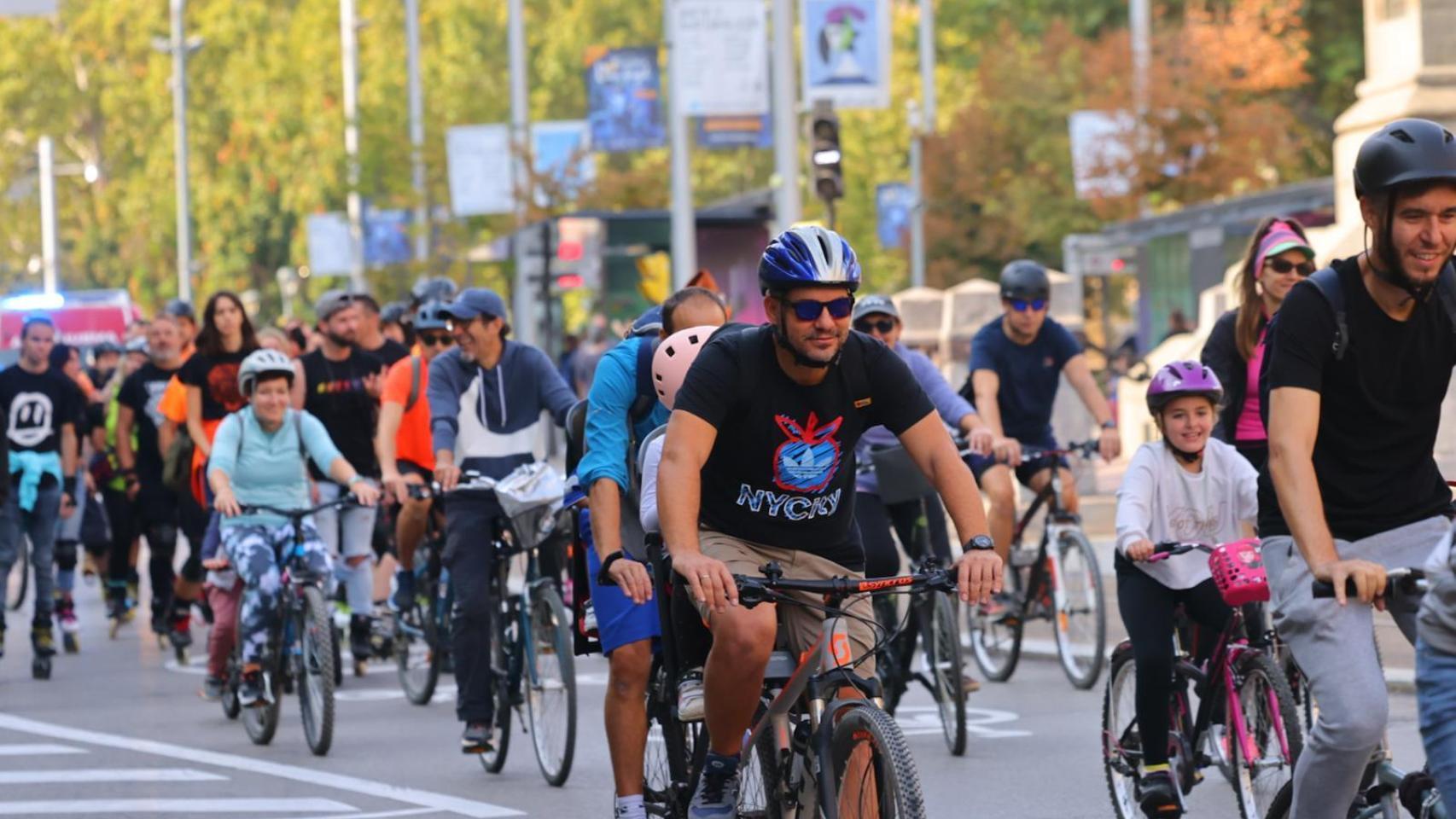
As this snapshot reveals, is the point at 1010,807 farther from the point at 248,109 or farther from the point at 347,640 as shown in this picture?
the point at 248,109

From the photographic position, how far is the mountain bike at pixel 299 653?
11.0 m

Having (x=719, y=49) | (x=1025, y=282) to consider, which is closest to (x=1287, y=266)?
(x=1025, y=282)

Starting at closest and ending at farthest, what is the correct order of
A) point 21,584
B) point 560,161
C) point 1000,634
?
1. point 1000,634
2. point 21,584
3. point 560,161

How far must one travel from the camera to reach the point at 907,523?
11.5m

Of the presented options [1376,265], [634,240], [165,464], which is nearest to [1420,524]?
[1376,265]

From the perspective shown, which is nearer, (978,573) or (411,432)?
(978,573)

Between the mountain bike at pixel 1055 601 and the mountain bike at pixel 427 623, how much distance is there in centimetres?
253

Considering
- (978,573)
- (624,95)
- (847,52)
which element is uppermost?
(624,95)

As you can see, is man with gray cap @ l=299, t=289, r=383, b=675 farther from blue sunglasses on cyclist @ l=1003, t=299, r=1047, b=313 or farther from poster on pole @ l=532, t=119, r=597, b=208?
poster on pole @ l=532, t=119, r=597, b=208

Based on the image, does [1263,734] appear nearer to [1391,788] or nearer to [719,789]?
[719,789]

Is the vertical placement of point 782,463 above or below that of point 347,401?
above

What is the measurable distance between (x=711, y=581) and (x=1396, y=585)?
1488mm

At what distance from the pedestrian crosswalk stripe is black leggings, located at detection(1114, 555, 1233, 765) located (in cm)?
317

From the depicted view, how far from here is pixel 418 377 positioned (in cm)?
1254
